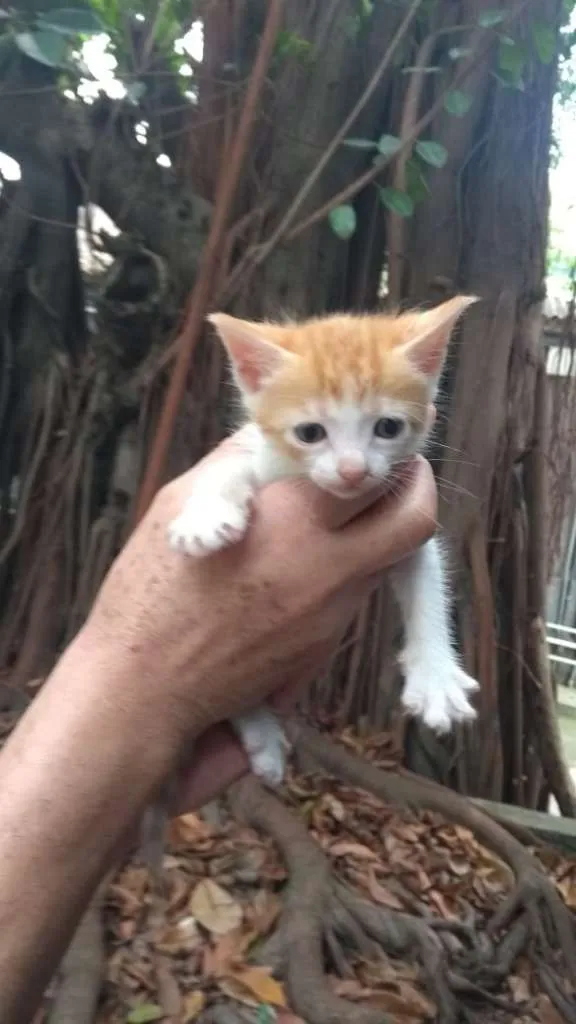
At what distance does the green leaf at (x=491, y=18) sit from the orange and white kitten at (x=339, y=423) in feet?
3.00

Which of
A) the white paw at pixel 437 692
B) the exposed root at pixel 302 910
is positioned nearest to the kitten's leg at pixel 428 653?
the white paw at pixel 437 692

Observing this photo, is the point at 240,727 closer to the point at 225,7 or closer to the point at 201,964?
the point at 201,964

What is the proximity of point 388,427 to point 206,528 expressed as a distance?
0.24 m

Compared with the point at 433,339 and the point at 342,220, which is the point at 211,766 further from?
the point at 342,220

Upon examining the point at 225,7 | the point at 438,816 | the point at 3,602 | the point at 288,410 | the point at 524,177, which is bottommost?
the point at 438,816

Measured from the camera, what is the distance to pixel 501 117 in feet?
7.28

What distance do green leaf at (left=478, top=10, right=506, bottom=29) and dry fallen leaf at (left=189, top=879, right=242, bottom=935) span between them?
1.63 m

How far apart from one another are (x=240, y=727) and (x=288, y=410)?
43 cm

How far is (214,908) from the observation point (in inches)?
68.3

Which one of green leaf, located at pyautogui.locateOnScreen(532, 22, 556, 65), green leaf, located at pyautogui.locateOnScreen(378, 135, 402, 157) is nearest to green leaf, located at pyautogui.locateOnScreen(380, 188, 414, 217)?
green leaf, located at pyautogui.locateOnScreen(378, 135, 402, 157)

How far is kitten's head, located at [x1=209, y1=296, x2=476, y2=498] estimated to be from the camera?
1082mm

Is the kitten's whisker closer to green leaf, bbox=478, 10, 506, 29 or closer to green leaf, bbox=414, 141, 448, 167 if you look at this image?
green leaf, bbox=414, 141, 448, 167

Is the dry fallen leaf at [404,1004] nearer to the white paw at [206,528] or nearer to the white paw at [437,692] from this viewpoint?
the white paw at [437,692]

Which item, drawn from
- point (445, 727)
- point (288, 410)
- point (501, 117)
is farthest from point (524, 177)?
point (445, 727)
